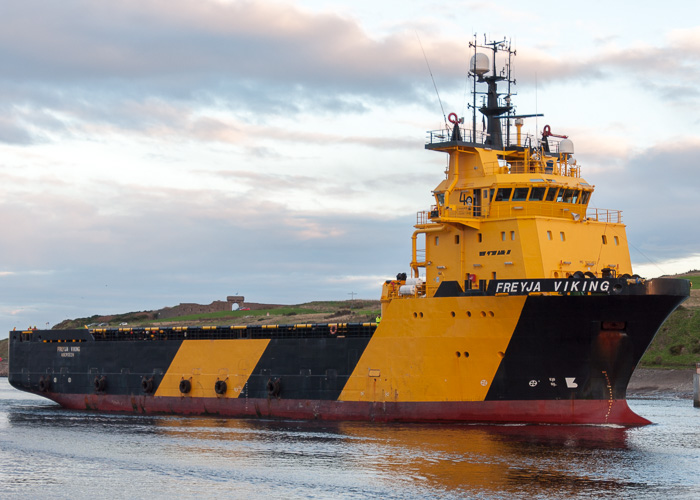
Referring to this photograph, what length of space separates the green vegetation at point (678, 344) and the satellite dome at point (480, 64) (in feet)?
97.4

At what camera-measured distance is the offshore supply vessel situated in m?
31.1

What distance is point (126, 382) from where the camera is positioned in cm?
4338

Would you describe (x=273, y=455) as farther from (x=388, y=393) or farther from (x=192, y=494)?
(x=388, y=393)

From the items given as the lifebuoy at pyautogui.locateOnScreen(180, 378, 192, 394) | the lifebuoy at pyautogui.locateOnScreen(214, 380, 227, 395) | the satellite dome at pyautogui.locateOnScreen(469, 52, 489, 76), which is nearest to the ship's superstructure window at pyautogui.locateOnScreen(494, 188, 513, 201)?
the satellite dome at pyautogui.locateOnScreen(469, 52, 489, 76)

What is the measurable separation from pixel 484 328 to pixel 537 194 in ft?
17.8

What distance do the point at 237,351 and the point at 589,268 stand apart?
47.8 ft

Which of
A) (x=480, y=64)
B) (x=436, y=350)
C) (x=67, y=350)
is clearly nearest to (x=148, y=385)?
(x=67, y=350)

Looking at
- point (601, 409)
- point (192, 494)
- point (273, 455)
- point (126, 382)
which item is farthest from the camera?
point (126, 382)

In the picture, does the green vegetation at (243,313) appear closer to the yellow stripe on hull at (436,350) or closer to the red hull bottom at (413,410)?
the red hull bottom at (413,410)

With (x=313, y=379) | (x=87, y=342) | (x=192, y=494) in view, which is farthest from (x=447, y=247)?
(x=87, y=342)

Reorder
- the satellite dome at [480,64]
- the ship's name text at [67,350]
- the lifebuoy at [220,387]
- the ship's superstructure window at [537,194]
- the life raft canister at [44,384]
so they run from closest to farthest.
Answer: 1. the ship's superstructure window at [537,194]
2. the satellite dome at [480,64]
3. the lifebuoy at [220,387]
4. the ship's name text at [67,350]
5. the life raft canister at [44,384]

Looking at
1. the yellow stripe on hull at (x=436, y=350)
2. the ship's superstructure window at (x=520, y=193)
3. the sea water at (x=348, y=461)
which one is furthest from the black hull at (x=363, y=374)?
the ship's superstructure window at (x=520, y=193)

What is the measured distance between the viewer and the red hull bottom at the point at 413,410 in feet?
104

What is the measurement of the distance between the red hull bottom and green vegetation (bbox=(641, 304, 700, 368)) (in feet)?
89.5
